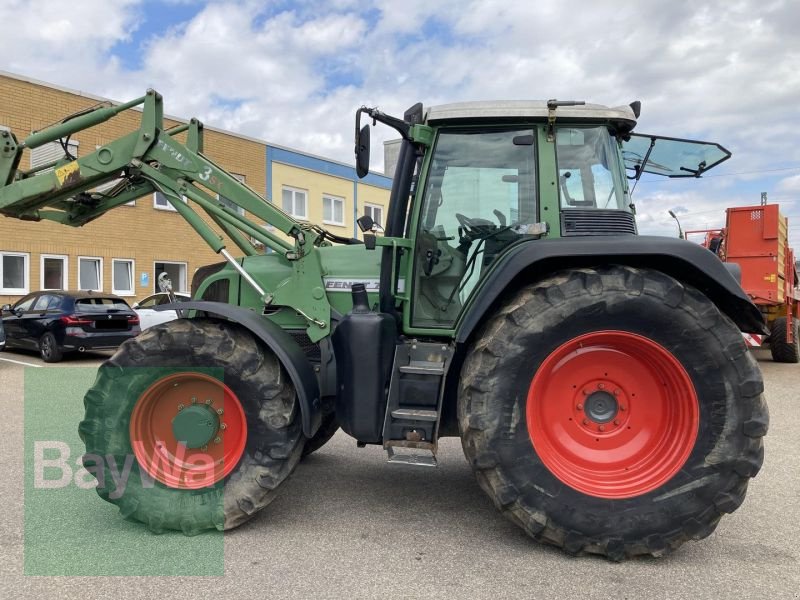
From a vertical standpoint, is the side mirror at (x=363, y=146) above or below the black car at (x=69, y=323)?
above

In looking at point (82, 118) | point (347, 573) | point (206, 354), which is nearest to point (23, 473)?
A: point (206, 354)

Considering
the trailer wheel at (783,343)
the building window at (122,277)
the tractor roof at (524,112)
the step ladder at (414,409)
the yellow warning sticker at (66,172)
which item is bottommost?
the trailer wheel at (783,343)

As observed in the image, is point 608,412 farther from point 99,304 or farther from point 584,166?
point 99,304

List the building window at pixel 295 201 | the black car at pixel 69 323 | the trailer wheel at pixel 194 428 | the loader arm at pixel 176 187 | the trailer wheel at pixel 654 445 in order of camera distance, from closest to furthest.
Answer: the trailer wheel at pixel 654 445 → the trailer wheel at pixel 194 428 → the loader arm at pixel 176 187 → the black car at pixel 69 323 → the building window at pixel 295 201

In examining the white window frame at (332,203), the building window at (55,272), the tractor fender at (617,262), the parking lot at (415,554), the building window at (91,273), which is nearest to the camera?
the parking lot at (415,554)

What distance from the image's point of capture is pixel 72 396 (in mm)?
8727

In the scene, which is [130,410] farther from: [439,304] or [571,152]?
[571,152]

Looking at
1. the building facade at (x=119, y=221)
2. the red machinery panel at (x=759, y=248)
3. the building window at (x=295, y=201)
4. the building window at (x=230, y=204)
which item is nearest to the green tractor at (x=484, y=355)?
the building window at (x=230, y=204)

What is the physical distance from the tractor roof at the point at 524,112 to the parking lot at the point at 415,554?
2.50 meters

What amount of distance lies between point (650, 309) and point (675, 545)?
4.09 feet

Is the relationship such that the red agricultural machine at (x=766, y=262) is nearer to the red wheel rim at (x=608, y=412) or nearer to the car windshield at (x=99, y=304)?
the red wheel rim at (x=608, y=412)

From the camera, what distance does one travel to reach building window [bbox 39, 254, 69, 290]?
1638cm

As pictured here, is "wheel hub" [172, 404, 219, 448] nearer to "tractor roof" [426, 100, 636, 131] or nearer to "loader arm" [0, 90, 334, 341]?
"loader arm" [0, 90, 334, 341]

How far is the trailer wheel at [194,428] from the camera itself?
12.4ft
